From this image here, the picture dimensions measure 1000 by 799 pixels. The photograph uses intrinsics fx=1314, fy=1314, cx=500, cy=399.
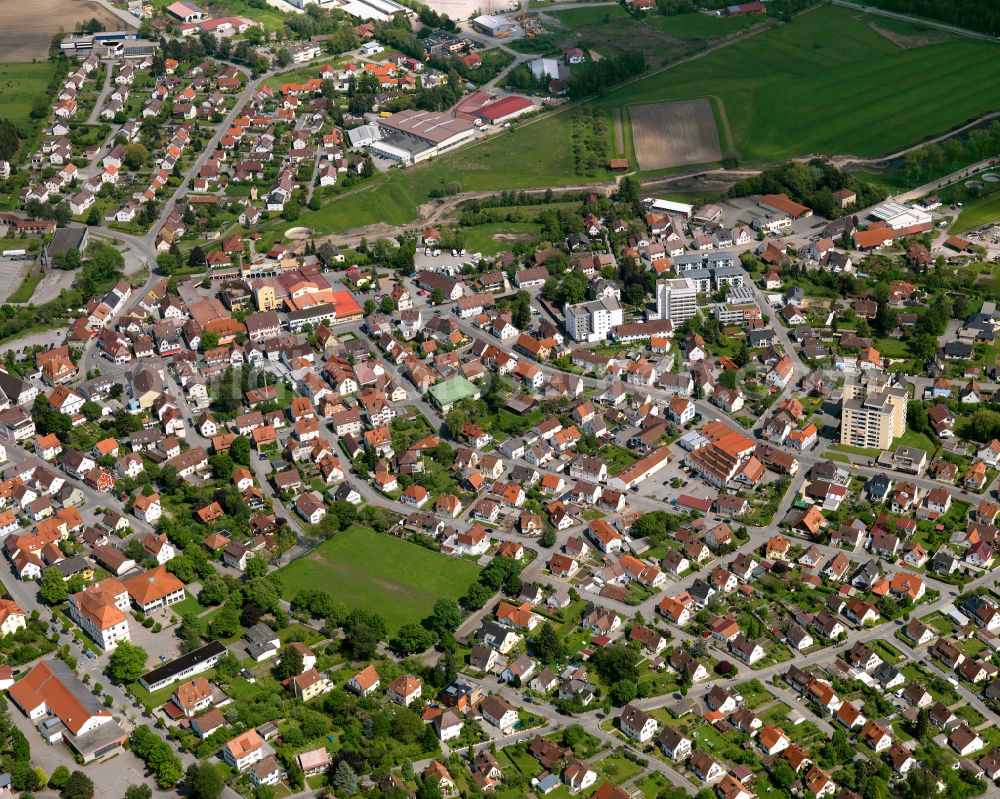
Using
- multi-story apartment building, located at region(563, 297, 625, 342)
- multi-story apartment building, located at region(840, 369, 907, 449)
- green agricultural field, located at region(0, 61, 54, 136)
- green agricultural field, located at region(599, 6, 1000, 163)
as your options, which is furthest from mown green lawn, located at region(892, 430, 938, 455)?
green agricultural field, located at region(0, 61, 54, 136)

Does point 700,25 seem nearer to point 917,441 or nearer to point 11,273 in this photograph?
point 917,441

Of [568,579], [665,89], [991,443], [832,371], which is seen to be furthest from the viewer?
[665,89]

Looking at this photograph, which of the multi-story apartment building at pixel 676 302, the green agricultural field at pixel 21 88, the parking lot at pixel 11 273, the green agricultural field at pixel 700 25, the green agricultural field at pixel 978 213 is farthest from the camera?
the green agricultural field at pixel 700 25

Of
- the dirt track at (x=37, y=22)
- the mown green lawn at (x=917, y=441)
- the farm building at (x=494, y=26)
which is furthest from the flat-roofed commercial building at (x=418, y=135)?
the mown green lawn at (x=917, y=441)

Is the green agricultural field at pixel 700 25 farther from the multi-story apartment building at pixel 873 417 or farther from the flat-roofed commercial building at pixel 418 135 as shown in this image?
the multi-story apartment building at pixel 873 417

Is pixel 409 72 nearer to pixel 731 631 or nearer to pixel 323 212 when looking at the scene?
pixel 323 212

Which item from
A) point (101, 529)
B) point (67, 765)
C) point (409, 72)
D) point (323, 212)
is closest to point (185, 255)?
point (323, 212)
